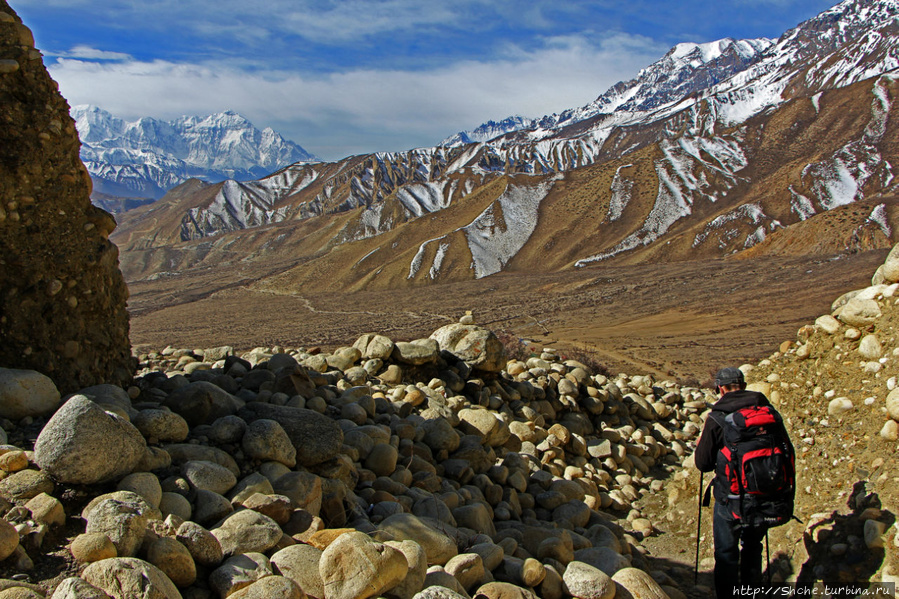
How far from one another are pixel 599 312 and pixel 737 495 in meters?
31.8

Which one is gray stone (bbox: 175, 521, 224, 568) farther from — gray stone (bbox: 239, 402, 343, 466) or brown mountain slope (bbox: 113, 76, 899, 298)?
brown mountain slope (bbox: 113, 76, 899, 298)

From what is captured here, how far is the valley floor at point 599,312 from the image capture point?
24.9 meters

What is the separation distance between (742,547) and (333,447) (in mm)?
3483

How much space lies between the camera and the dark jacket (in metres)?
4.56

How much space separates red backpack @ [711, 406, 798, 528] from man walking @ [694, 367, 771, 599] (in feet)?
0.19

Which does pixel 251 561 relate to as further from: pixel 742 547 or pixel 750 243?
pixel 750 243

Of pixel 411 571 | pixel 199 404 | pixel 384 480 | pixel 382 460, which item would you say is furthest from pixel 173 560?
pixel 382 460

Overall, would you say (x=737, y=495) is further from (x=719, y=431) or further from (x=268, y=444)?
(x=268, y=444)

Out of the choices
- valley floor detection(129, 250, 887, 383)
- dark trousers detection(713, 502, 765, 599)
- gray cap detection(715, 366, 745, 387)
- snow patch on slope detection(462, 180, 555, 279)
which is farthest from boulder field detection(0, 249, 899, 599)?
snow patch on slope detection(462, 180, 555, 279)

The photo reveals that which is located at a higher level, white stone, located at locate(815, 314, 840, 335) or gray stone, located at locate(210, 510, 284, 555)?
white stone, located at locate(815, 314, 840, 335)

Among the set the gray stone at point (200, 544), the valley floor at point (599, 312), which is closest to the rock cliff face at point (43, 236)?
the gray stone at point (200, 544)

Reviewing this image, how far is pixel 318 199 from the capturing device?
143000 mm

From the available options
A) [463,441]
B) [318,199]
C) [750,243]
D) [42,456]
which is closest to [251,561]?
[42,456]

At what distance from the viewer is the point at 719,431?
15.2ft
